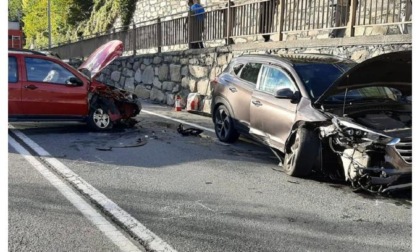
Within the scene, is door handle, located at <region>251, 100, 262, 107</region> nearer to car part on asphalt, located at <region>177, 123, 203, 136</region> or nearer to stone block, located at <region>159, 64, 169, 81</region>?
car part on asphalt, located at <region>177, 123, 203, 136</region>

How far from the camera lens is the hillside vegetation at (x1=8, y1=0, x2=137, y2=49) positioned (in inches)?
1227

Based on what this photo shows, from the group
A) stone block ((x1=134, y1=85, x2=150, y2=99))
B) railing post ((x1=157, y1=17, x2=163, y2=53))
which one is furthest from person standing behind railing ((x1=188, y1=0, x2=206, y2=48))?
stone block ((x1=134, y1=85, x2=150, y2=99))

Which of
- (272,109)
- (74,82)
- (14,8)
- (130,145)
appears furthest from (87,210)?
(14,8)

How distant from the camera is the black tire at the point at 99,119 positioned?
9.80m

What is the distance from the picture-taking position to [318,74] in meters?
6.84

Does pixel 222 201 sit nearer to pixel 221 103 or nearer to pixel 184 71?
pixel 221 103

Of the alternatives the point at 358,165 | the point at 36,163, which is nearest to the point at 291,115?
the point at 358,165

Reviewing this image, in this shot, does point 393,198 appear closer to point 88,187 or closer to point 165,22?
point 88,187

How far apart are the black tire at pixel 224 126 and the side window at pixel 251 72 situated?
776 mm

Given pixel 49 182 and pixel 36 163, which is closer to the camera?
pixel 49 182

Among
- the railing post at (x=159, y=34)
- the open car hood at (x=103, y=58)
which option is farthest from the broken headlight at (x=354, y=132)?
the railing post at (x=159, y=34)

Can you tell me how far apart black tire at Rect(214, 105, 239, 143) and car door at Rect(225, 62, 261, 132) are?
31cm

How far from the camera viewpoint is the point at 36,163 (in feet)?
22.7
